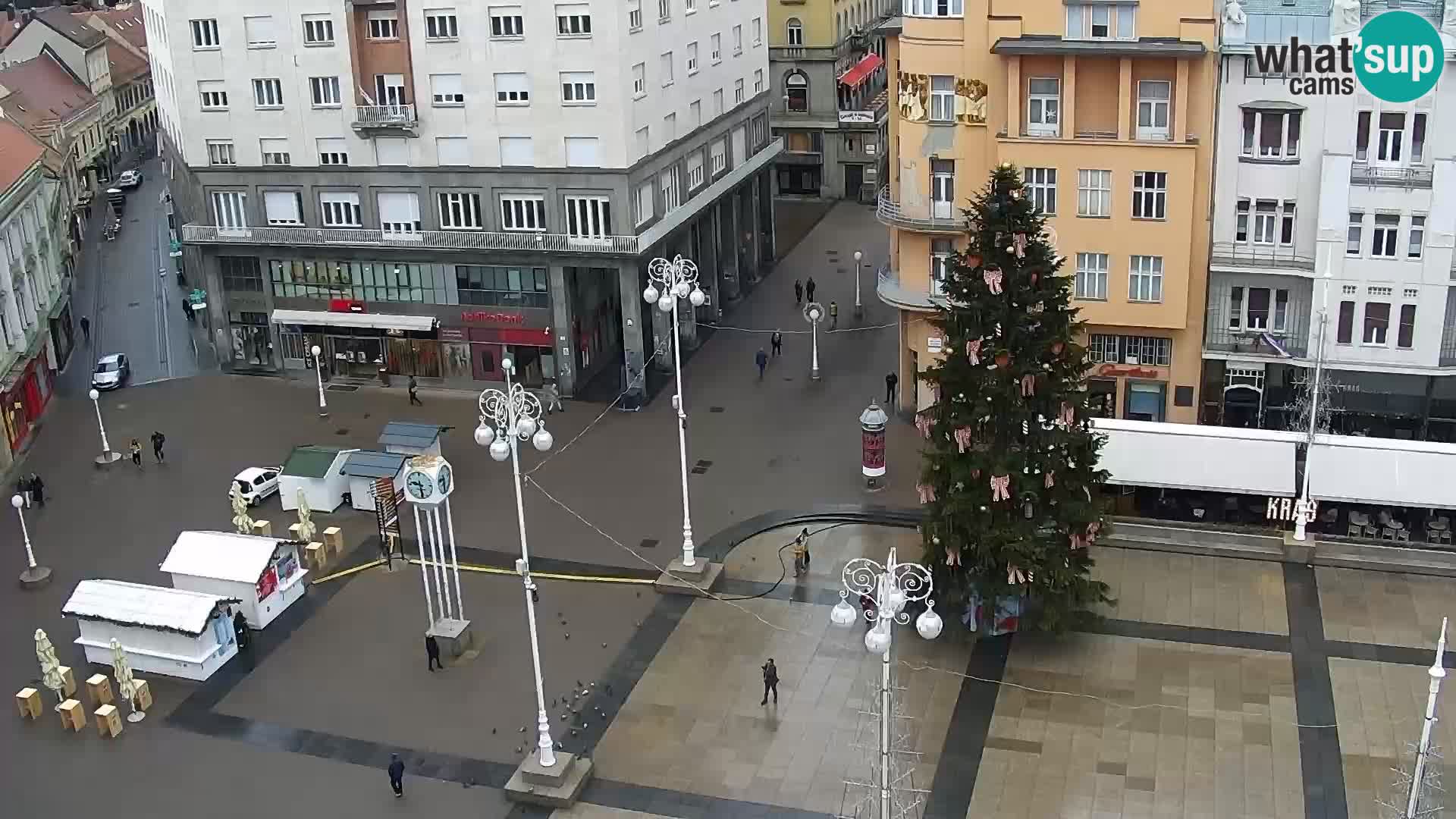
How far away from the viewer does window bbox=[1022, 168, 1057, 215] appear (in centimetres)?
4891

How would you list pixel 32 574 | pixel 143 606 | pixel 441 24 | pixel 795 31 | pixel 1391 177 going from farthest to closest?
pixel 795 31
pixel 441 24
pixel 32 574
pixel 1391 177
pixel 143 606

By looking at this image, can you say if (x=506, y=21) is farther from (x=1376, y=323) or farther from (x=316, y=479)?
(x=1376, y=323)

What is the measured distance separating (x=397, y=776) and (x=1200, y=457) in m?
26.3

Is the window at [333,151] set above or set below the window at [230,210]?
above

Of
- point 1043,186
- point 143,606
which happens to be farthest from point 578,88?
point 143,606

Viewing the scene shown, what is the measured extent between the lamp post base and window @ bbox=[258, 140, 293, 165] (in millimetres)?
20936

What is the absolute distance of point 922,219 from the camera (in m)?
51.8

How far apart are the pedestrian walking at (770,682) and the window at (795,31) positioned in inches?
2373

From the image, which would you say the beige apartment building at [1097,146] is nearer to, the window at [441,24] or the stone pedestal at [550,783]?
the window at [441,24]

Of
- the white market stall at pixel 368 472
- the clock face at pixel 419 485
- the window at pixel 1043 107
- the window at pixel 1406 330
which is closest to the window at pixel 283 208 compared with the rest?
the white market stall at pixel 368 472

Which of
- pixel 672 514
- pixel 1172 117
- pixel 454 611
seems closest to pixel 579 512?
pixel 672 514

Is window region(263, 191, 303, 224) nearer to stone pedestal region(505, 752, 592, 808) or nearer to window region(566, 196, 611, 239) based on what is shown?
window region(566, 196, 611, 239)

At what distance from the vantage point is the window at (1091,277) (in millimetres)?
49281

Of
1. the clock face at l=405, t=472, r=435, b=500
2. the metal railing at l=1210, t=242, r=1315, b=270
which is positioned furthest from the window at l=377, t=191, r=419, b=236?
the metal railing at l=1210, t=242, r=1315, b=270
